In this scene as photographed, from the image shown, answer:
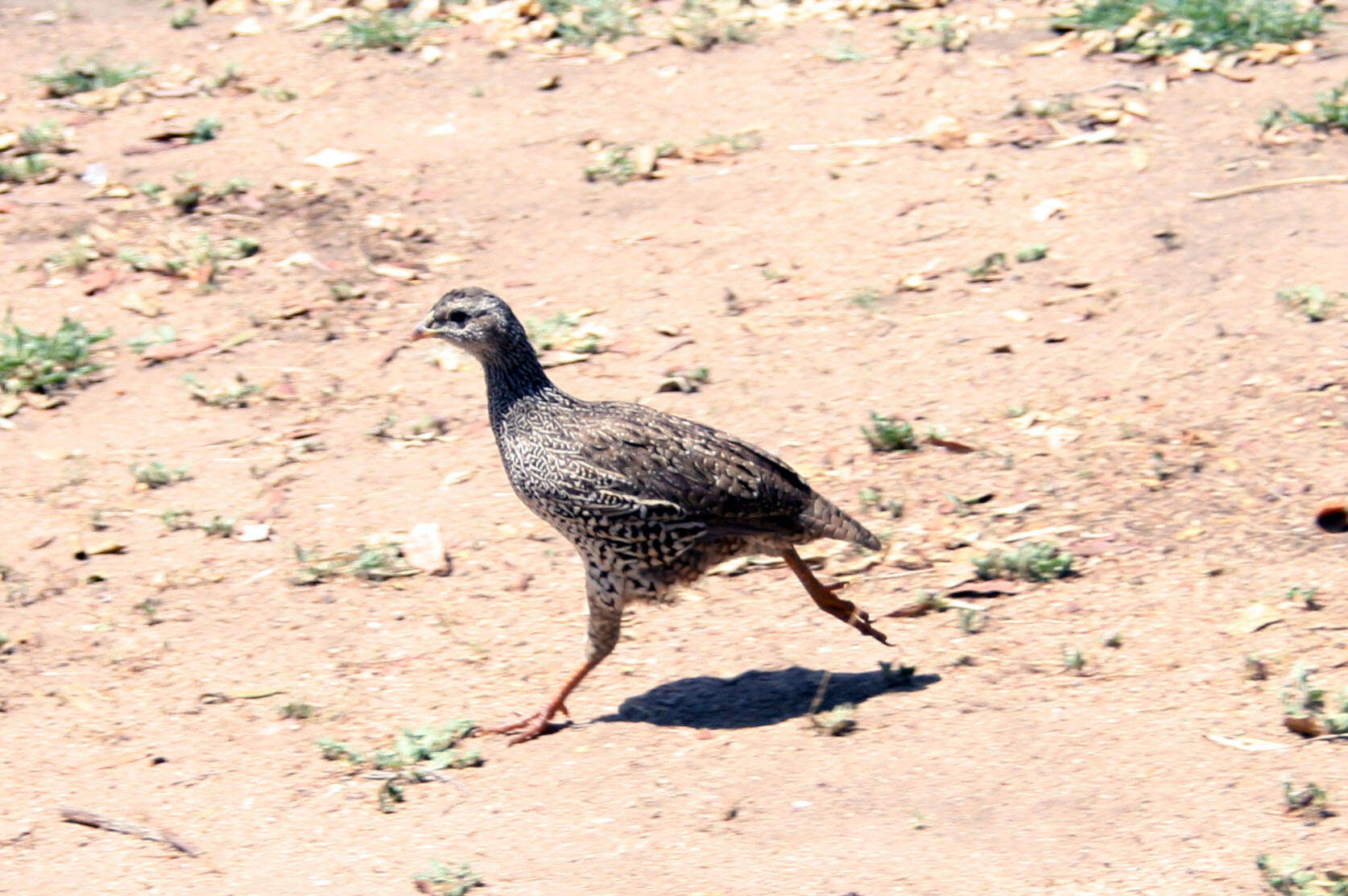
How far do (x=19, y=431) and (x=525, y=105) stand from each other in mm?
4589

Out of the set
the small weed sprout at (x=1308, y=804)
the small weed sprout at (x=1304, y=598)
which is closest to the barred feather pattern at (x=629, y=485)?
the small weed sprout at (x=1304, y=598)

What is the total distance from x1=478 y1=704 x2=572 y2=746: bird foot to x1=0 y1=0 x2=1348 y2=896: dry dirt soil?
2.1 inches

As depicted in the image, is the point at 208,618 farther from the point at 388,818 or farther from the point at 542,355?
the point at 542,355

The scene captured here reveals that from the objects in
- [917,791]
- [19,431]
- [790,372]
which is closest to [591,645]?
[917,791]

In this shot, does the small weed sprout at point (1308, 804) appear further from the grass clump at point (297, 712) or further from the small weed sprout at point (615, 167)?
the small weed sprout at point (615, 167)

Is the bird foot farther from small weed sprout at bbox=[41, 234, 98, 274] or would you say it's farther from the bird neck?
small weed sprout at bbox=[41, 234, 98, 274]

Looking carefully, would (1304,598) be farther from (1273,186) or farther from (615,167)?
(615,167)

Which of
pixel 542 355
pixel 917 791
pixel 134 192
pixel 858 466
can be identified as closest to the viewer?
pixel 917 791

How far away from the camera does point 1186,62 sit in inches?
422

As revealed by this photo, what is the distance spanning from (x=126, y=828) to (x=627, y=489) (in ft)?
6.62

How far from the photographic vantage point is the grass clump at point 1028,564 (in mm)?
6413

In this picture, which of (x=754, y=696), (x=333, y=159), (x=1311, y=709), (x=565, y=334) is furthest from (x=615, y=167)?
(x=1311, y=709)

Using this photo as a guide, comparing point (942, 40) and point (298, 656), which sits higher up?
point (942, 40)

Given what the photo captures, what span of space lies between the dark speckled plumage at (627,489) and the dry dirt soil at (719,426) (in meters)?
0.48
